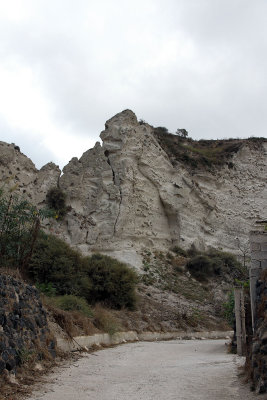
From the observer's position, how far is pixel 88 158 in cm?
3272

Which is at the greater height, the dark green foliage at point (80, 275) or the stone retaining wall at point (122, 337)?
the dark green foliage at point (80, 275)

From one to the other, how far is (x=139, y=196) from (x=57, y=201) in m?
6.62

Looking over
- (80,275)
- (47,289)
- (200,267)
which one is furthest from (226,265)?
(47,289)

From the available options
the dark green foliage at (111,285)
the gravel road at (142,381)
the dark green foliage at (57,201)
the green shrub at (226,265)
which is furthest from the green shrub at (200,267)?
the gravel road at (142,381)

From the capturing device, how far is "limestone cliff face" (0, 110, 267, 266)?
29.6 meters

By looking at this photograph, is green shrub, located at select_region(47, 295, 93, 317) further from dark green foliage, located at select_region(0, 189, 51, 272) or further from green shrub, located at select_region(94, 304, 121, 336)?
dark green foliage, located at select_region(0, 189, 51, 272)

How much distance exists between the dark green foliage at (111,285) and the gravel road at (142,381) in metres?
8.51

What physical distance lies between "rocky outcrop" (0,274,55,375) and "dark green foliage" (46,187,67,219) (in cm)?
1942

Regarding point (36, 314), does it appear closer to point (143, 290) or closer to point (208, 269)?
point (143, 290)


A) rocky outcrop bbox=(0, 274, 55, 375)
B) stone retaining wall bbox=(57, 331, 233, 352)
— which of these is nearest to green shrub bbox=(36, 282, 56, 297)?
stone retaining wall bbox=(57, 331, 233, 352)

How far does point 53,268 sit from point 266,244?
12.0 metres

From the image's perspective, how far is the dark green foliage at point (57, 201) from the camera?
29406 mm

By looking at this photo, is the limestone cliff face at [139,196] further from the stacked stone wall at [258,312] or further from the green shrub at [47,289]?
the stacked stone wall at [258,312]

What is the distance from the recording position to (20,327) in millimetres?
7906
